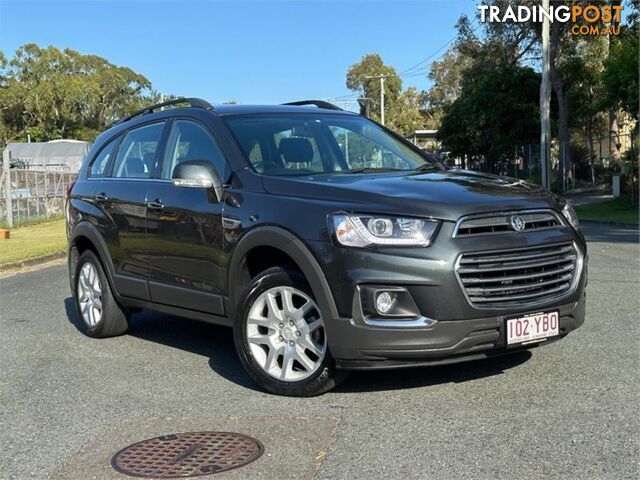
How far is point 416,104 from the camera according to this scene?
93000 mm

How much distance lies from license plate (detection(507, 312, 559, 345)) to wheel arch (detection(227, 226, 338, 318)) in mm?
1038

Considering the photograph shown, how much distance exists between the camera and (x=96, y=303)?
705 cm

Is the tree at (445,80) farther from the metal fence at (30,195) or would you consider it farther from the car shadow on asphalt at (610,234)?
the car shadow on asphalt at (610,234)

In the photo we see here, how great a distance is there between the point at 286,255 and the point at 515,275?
147 cm

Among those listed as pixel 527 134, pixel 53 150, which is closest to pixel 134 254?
pixel 527 134

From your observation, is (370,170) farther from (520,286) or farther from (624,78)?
(624,78)

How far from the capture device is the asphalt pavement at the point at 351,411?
3.81 metres

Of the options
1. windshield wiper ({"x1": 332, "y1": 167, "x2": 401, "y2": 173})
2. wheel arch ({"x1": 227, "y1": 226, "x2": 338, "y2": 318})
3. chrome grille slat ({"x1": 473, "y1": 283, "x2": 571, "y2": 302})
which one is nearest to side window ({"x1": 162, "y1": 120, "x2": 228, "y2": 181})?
wheel arch ({"x1": 227, "y1": 226, "x2": 338, "y2": 318})

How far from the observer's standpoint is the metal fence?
2497 centimetres

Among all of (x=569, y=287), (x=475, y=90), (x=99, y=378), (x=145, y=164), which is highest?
(x=475, y=90)

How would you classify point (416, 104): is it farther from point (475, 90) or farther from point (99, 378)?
point (99, 378)

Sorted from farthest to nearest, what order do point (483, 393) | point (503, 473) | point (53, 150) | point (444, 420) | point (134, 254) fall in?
point (53, 150)
point (134, 254)
point (483, 393)
point (444, 420)
point (503, 473)

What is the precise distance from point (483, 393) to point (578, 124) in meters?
36.5

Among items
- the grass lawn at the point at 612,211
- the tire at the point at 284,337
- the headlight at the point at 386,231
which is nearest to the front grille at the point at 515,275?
the headlight at the point at 386,231
